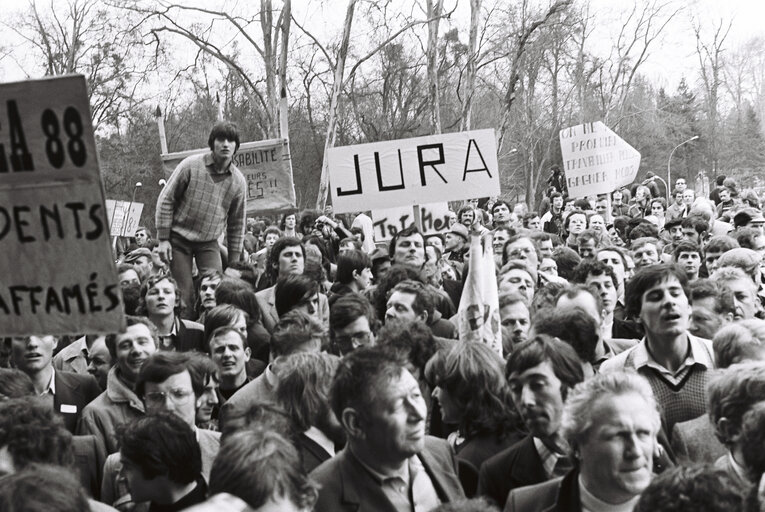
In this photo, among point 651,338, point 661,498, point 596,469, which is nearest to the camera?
point 661,498

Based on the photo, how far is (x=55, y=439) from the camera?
420cm

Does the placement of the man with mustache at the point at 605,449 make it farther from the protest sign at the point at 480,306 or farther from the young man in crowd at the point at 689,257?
the young man in crowd at the point at 689,257

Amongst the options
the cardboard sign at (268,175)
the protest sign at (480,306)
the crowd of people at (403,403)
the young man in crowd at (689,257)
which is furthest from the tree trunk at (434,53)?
the protest sign at (480,306)

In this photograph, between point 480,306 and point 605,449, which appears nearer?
point 605,449

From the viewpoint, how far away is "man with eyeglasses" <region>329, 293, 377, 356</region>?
20.1ft

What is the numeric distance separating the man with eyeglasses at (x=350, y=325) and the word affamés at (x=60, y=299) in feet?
6.24

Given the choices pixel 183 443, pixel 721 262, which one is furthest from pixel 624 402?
pixel 721 262

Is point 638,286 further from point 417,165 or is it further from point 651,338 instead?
point 417,165

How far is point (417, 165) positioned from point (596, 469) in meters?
6.29

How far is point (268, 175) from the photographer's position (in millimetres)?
14320

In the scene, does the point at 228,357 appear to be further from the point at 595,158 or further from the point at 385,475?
the point at 595,158

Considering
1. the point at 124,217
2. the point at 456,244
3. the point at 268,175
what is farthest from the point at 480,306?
the point at 124,217

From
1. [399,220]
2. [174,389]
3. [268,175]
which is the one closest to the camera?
[174,389]

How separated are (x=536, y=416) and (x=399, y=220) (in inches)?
294
